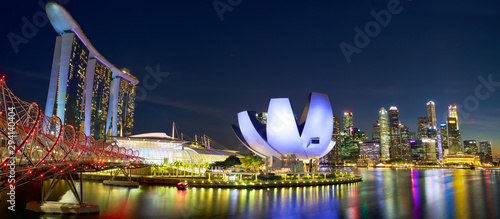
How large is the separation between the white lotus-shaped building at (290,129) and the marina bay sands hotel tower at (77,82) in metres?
24.2

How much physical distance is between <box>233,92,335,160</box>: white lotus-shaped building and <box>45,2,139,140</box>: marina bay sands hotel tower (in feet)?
79.4

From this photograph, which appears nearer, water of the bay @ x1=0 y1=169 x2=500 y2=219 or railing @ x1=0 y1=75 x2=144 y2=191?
railing @ x1=0 y1=75 x2=144 y2=191

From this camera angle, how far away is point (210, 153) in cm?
5959

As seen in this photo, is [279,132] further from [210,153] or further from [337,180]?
[210,153]

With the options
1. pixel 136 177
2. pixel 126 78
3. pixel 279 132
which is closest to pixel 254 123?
pixel 279 132

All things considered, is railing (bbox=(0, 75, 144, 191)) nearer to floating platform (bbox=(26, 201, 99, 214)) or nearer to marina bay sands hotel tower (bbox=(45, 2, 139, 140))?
floating platform (bbox=(26, 201, 99, 214))

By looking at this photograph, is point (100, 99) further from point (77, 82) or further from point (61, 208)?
point (61, 208)

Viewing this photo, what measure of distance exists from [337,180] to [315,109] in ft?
23.6

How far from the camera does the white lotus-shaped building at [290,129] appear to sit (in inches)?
1378

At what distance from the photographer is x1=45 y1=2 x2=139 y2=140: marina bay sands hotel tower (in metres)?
44.9

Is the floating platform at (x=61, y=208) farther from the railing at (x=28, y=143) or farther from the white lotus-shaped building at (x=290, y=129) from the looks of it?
the white lotus-shaped building at (x=290, y=129)

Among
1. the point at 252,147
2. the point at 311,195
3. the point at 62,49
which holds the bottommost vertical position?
the point at 311,195

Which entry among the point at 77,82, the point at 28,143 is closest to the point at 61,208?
the point at 28,143

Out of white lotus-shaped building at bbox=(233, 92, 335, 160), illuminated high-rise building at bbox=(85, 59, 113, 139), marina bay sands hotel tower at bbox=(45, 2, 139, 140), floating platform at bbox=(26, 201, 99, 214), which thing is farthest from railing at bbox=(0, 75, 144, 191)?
illuminated high-rise building at bbox=(85, 59, 113, 139)
